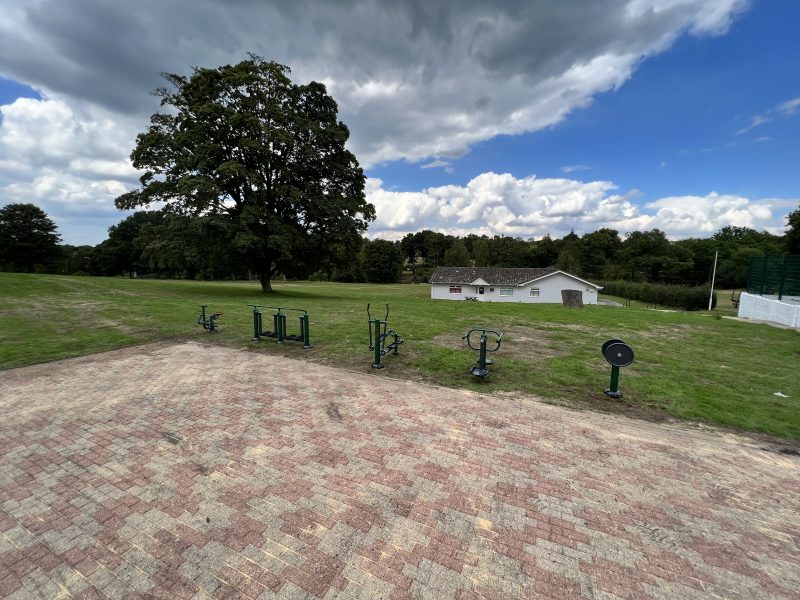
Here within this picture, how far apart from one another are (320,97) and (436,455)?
25.5 m

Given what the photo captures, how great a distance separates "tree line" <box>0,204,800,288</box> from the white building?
13.3m

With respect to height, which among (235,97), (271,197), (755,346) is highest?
(235,97)

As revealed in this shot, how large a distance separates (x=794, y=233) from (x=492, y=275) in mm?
32703

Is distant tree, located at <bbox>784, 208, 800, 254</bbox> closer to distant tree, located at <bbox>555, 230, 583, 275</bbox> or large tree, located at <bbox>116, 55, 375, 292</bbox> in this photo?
distant tree, located at <bbox>555, 230, 583, 275</bbox>

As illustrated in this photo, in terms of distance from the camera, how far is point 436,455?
396 centimetres

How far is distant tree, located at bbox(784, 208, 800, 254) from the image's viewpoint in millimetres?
37531

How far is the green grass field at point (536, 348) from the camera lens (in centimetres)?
589

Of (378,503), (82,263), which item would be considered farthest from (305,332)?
(82,263)

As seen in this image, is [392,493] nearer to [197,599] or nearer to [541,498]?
[541,498]

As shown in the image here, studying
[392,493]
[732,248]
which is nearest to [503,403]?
[392,493]

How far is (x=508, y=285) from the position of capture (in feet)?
140

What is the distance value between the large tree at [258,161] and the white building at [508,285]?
21.2 meters

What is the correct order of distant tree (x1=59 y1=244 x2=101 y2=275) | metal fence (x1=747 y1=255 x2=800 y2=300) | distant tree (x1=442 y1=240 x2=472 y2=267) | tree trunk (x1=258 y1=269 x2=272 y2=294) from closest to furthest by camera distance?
1. metal fence (x1=747 y1=255 x2=800 y2=300)
2. tree trunk (x1=258 y1=269 x2=272 y2=294)
3. distant tree (x1=59 y1=244 x2=101 y2=275)
4. distant tree (x1=442 y1=240 x2=472 y2=267)

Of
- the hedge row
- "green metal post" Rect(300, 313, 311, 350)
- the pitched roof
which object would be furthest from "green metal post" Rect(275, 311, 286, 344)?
the hedge row
